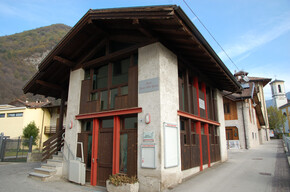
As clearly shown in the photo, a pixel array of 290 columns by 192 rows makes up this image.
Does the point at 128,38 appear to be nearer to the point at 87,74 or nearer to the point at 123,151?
the point at 87,74

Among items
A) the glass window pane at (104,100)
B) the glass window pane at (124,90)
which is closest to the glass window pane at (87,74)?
Answer: the glass window pane at (104,100)

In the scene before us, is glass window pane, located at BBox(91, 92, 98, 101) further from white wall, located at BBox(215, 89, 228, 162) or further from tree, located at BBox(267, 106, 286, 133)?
tree, located at BBox(267, 106, 286, 133)

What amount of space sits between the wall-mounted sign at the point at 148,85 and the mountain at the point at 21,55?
195 feet

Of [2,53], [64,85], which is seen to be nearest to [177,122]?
[64,85]

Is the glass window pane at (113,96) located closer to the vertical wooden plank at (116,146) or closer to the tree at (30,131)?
the vertical wooden plank at (116,146)

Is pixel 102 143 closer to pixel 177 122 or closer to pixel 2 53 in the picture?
pixel 177 122

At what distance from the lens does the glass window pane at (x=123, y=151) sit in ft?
25.1

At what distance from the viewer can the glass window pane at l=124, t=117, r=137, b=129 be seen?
780cm

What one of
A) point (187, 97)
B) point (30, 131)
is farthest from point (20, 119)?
point (187, 97)

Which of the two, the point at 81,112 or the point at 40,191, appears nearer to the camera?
the point at 40,191

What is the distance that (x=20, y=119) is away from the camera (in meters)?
31.4

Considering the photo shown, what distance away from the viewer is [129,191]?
6277mm

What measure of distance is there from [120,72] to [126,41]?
1329 mm

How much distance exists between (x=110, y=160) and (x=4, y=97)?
2380 inches
